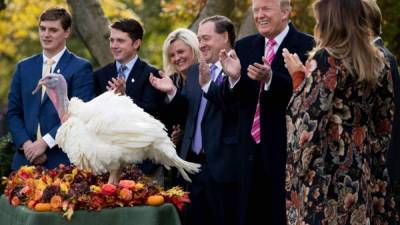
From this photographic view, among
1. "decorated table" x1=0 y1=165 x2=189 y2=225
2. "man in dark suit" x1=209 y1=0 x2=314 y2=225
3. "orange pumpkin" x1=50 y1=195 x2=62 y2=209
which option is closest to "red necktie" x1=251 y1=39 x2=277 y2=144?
"man in dark suit" x1=209 y1=0 x2=314 y2=225

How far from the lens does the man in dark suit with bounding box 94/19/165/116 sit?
921cm

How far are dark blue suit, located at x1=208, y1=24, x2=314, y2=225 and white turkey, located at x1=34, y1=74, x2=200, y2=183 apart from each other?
3.06ft

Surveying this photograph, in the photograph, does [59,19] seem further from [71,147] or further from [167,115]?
[71,147]

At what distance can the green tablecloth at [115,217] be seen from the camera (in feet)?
23.9

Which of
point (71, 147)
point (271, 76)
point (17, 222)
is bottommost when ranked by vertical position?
point (17, 222)

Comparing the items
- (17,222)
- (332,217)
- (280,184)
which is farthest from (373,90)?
(17,222)

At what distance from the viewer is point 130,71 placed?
9.30 metres

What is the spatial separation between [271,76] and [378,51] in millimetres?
1224

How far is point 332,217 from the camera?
689cm

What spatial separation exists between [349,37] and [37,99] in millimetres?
3443

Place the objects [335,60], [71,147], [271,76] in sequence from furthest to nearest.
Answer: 1. [271,76]
2. [71,147]
3. [335,60]

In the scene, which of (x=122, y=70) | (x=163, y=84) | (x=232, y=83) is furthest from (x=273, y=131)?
(x=122, y=70)

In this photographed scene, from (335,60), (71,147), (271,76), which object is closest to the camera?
(335,60)

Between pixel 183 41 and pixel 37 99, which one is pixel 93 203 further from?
pixel 183 41
